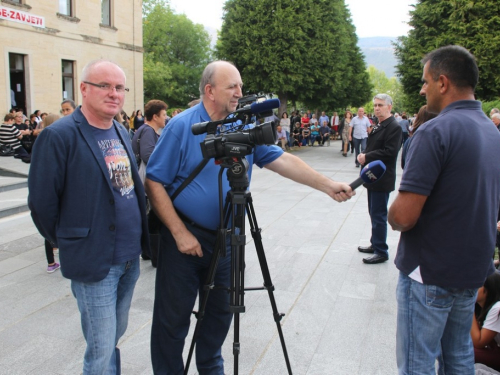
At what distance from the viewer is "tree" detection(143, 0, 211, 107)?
165ft

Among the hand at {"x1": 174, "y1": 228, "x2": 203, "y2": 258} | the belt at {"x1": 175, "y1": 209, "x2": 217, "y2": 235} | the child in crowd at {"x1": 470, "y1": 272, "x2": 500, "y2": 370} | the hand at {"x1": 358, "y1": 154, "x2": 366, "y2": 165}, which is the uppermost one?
the hand at {"x1": 358, "y1": 154, "x2": 366, "y2": 165}

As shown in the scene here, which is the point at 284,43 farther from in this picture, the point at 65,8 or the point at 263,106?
the point at 263,106

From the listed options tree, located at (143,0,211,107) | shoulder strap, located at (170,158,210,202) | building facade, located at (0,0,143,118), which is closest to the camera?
shoulder strap, located at (170,158,210,202)

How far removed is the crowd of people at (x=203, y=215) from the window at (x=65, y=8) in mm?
18993

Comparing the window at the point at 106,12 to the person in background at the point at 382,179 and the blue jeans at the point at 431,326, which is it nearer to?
the person in background at the point at 382,179

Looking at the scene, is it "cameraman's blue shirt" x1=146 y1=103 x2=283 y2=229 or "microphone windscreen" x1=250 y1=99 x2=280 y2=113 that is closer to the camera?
"microphone windscreen" x1=250 y1=99 x2=280 y2=113

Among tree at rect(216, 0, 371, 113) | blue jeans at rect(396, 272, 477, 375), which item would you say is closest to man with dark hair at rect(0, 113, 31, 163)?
tree at rect(216, 0, 371, 113)

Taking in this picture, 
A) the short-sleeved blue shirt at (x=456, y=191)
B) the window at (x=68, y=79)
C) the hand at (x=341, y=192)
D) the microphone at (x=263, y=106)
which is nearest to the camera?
the short-sleeved blue shirt at (x=456, y=191)

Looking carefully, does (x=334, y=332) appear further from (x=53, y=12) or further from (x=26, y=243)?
(x=53, y=12)

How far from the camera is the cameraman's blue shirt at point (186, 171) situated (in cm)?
241

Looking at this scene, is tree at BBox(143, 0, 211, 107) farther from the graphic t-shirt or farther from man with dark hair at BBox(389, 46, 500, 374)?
man with dark hair at BBox(389, 46, 500, 374)

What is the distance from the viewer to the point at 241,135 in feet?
6.96

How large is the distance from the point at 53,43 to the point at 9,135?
699 cm

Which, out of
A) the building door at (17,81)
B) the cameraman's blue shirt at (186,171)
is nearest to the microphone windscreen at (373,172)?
the cameraman's blue shirt at (186,171)
